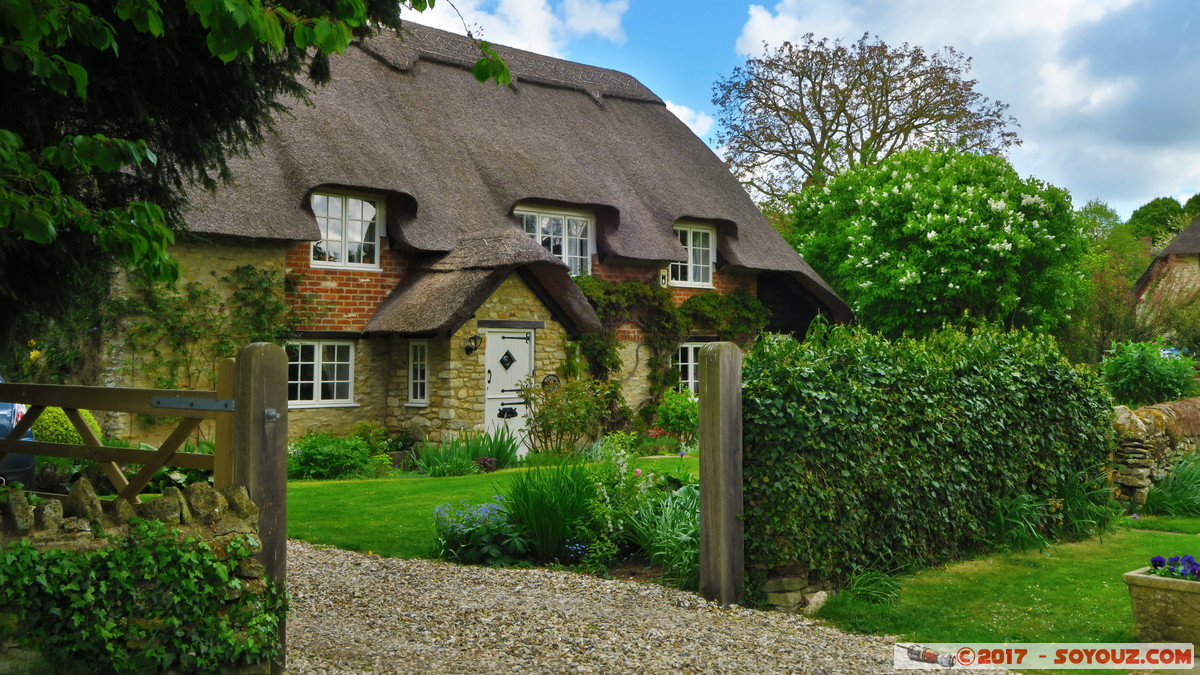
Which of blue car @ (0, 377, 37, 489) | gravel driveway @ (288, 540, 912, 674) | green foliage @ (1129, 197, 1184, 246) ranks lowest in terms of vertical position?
gravel driveway @ (288, 540, 912, 674)

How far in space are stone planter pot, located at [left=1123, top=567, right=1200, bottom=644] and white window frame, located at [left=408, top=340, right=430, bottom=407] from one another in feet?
39.1

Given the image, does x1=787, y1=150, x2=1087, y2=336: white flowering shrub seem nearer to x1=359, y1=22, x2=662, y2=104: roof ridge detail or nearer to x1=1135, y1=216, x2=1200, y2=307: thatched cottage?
x1=359, y1=22, x2=662, y2=104: roof ridge detail

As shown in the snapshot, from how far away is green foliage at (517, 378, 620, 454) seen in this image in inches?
642

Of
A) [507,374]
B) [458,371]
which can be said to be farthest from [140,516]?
[507,374]

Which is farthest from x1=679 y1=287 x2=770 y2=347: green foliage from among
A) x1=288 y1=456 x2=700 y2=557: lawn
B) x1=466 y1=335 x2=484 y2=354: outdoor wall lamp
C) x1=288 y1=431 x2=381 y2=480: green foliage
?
x1=288 y1=431 x2=381 y2=480: green foliage

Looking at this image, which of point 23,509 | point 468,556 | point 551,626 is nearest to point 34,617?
point 23,509

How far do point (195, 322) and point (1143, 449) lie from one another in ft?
40.5

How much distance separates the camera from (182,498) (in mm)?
4699

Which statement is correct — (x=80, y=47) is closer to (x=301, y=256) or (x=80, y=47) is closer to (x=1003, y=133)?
(x=301, y=256)

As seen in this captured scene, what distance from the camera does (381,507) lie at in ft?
34.9

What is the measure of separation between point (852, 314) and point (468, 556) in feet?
55.7

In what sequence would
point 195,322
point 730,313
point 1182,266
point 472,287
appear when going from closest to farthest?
point 195,322, point 472,287, point 730,313, point 1182,266

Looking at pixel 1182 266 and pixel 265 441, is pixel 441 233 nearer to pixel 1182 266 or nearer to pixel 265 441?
pixel 265 441

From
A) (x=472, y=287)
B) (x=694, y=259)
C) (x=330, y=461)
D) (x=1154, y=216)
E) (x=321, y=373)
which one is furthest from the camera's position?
(x=1154, y=216)
